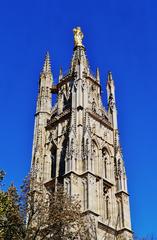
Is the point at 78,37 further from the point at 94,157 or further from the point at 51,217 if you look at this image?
the point at 51,217

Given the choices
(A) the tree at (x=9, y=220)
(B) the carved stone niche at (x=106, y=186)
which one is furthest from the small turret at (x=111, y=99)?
(A) the tree at (x=9, y=220)

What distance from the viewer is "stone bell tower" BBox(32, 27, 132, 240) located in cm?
3422

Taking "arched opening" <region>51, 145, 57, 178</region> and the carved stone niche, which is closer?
the carved stone niche

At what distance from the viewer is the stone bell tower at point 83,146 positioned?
34.2m

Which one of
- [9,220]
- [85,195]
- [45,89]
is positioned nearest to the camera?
[9,220]

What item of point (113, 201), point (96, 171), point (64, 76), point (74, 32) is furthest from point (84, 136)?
point (74, 32)

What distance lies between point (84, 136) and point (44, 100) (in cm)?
919

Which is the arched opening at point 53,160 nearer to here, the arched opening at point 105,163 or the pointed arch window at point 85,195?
A: the arched opening at point 105,163

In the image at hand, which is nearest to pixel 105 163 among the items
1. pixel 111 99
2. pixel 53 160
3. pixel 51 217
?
pixel 53 160

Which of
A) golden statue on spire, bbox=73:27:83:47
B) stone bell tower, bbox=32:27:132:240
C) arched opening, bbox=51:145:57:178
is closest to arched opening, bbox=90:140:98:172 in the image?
stone bell tower, bbox=32:27:132:240

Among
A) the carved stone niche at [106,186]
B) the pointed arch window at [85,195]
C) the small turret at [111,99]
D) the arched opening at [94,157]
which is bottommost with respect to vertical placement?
the pointed arch window at [85,195]

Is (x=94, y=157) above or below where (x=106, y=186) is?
above

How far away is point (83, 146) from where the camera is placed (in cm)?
3650

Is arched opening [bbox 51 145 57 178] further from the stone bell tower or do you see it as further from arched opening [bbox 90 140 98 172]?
arched opening [bbox 90 140 98 172]
